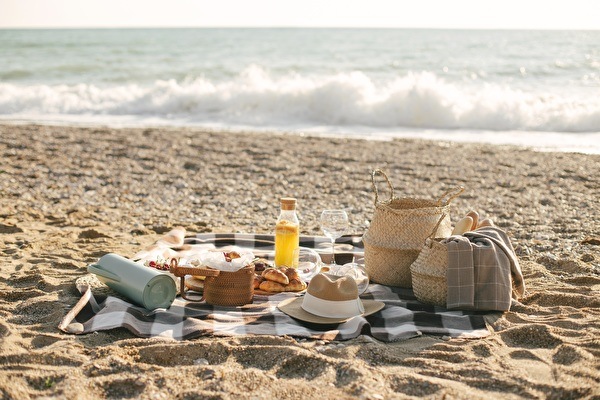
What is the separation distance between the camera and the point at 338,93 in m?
16.1

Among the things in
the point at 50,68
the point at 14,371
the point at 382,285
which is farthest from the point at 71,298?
the point at 50,68

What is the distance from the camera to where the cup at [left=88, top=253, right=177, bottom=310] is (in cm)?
396

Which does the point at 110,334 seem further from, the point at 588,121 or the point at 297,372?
the point at 588,121

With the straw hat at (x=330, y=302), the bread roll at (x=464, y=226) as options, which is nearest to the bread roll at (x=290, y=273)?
the straw hat at (x=330, y=302)

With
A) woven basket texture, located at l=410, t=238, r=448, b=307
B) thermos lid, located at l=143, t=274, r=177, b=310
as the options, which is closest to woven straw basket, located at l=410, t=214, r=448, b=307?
woven basket texture, located at l=410, t=238, r=448, b=307

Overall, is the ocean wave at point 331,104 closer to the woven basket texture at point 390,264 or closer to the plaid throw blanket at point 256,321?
the woven basket texture at point 390,264

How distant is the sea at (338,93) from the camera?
1417cm

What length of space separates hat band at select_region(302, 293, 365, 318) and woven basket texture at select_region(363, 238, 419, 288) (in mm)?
664

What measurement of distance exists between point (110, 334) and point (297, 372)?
43.6 inches

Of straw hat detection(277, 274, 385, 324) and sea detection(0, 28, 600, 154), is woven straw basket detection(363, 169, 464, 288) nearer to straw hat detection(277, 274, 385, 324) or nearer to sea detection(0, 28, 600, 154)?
straw hat detection(277, 274, 385, 324)

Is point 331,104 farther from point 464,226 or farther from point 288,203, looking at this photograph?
point 288,203

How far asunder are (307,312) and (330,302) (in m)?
0.16

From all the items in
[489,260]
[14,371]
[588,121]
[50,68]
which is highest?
[50,68]

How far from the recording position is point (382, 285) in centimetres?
458
